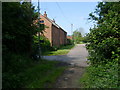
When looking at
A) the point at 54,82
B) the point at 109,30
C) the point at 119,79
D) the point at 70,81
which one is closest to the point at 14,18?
the point at 54,82

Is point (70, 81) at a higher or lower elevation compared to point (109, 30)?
lower

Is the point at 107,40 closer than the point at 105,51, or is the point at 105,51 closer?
the point at 107,40

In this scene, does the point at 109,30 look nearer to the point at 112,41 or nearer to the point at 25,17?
the point at 112,41

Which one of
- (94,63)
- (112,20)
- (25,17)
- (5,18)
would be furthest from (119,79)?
(25,17)

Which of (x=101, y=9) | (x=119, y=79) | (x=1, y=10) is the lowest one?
(x=119, y=79)

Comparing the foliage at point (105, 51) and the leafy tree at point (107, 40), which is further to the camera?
the leafy tree at point (107, 40)

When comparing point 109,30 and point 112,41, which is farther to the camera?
point 109,30

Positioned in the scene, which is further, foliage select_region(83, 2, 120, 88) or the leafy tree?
the leafy tree

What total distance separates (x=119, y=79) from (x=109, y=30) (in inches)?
78.7

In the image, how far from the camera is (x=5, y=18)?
15.7ft

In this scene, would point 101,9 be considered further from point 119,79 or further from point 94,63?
point 119,79

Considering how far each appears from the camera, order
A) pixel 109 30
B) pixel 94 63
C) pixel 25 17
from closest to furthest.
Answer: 1. pixel 109 30
2. pixel 94 63
3. pixel 25 17

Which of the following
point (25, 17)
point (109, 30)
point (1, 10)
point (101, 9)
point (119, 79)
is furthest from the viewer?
point (101, 9)

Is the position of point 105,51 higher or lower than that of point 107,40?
lower
